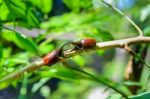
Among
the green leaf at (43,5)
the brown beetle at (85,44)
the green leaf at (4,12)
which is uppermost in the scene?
the green leaf at (43,5)

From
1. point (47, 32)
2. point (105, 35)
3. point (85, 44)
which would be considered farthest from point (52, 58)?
point (47, 32)

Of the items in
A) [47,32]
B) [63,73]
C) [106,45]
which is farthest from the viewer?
[47,32]

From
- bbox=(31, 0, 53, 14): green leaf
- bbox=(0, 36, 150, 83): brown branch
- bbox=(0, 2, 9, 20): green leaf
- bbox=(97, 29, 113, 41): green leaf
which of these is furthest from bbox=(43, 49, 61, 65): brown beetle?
bbox=(31, 0, 53, 14): green leaf

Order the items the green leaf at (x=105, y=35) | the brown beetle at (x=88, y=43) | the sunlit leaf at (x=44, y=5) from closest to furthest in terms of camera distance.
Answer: the brown beetle at (x=88, y=43) → the green leaf at (x=105, y=35) → the sunlit leaf at (x=44, y=5)

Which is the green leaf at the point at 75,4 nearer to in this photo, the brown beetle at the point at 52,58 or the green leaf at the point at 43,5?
the green leaf at the point at 43,5

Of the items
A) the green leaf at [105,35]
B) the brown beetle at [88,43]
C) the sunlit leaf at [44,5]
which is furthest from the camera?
the sunlit leaf at [44,5]

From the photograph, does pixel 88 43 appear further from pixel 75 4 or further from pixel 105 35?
pixel 75 4

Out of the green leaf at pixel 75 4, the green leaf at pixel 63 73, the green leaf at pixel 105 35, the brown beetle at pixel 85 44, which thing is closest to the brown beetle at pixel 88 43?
the brown beetle at pixel 85 44

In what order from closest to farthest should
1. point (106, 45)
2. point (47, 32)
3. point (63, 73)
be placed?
point (106, 45)
point (63, 73)
point (47, 32)

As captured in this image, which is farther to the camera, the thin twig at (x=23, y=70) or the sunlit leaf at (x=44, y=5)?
the sunlit leaf at (x=44, y=5)

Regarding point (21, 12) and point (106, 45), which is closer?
point (106, 45)

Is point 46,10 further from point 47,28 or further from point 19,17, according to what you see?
point 19,17

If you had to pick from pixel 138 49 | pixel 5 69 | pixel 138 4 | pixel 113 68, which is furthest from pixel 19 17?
pixel 113 68
